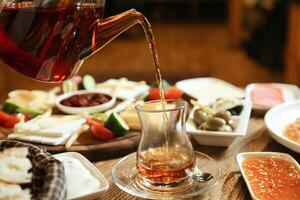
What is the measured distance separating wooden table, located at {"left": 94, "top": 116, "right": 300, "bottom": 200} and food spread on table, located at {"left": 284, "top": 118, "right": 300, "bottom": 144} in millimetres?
36

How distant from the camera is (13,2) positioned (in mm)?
917

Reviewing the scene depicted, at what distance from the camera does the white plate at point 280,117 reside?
1133 mm

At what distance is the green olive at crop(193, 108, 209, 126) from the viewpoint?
1201mm

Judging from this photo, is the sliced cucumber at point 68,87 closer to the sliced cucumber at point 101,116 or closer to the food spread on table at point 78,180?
the sliced cucumber at point 101,116

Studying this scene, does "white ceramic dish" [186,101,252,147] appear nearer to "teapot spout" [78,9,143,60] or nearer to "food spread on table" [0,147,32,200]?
"teapot spout" [78,9,143,60]

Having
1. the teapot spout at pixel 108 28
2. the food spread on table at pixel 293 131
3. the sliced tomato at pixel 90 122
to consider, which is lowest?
the food spread on table at pixel 293 131

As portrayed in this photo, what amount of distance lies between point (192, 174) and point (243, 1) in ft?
15.3

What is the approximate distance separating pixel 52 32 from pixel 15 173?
12.3 inches

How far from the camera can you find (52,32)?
0.91 m

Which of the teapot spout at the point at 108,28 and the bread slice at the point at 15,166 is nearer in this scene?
the bread slice at the point at 15,166

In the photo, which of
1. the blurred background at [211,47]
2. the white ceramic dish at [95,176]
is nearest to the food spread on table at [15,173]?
the white ceramic dish at [95,176]

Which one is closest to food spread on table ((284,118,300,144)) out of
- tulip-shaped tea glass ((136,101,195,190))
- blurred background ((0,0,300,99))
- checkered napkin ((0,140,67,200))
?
tulip-shaped tea glass ((136,101,195,190))

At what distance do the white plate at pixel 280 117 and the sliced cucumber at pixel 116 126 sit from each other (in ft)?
1.34

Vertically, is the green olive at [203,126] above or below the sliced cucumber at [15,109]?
below
